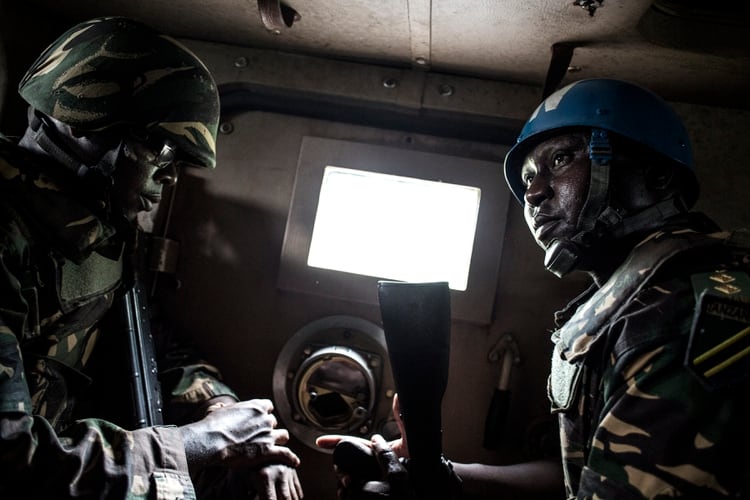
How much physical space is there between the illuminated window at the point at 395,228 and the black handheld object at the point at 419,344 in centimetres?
79

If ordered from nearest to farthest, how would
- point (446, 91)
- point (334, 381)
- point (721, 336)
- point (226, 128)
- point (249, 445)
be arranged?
1. point (721, 336)
2. point (249, 445)
3. point (334, 381)
4. point (446, 91)
5. point (226, 128)

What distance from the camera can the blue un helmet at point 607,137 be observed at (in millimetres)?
1534

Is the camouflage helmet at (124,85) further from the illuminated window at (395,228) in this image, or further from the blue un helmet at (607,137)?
the blue un helmet at (607,137)

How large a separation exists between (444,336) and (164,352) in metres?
1.32

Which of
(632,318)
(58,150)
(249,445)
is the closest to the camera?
(632,318)

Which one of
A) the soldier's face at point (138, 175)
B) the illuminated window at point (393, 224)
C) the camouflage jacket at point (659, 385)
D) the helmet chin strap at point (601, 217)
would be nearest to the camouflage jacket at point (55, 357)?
the soldier's face at point (138, 175)

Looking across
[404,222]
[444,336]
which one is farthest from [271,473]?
[404,222]

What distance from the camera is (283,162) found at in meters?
2.54

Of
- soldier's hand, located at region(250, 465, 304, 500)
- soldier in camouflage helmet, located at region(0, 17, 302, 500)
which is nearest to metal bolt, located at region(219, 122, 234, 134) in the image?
soldier in camouflage helmet, located at region(0, 17, 302, 500)

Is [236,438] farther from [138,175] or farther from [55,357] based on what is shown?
[138,175]

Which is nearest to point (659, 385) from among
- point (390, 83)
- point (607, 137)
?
point (607, 137)

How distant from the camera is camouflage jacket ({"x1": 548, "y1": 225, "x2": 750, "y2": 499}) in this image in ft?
3.68

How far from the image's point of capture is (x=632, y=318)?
128 centimetres

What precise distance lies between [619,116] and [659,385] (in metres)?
0.80
